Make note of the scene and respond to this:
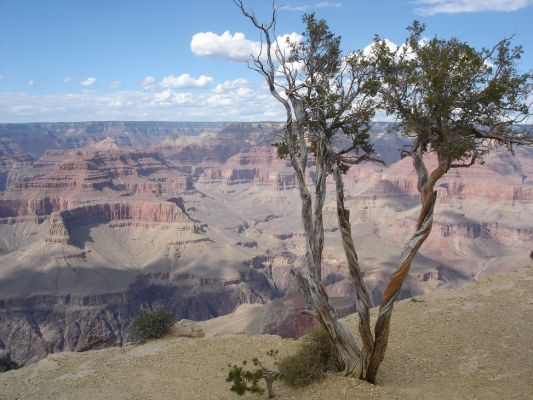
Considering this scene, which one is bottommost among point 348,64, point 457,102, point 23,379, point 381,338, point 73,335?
point 73,335

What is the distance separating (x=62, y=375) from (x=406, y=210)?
155 m

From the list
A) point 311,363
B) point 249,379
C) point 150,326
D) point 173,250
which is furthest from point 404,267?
point 173,250

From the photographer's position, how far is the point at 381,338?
13086 mm

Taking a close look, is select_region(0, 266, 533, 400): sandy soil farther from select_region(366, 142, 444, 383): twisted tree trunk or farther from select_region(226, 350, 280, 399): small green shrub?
select_region(366, 142, 444, 383): twisted tree trunk

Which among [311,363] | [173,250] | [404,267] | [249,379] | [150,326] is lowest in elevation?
[173,250]

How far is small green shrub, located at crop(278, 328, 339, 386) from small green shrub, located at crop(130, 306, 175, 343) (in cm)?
945

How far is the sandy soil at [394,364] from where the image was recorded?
1361cm

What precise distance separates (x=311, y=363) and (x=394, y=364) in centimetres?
334

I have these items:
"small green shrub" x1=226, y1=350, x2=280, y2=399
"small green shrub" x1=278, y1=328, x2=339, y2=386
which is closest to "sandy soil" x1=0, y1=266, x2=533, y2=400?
"small green shrub" x1=278, y1=328, x2=339, y2=386

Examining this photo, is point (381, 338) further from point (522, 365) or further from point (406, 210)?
point (406, 210)

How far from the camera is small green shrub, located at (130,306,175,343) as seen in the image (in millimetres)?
22391

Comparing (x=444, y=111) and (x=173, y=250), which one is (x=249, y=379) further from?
(x=173, y=250)

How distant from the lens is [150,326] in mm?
22578

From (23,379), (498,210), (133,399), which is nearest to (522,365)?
(133,399)
